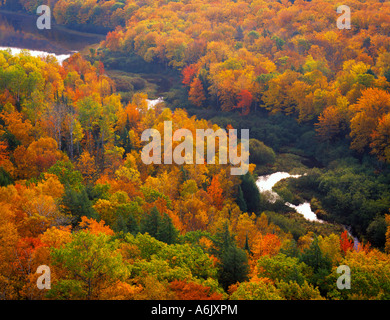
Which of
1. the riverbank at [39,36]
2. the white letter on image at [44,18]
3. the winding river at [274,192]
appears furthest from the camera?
the white letter on image at [44,18]

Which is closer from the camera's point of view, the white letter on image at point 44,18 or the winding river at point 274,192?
the winding river at point 274,192

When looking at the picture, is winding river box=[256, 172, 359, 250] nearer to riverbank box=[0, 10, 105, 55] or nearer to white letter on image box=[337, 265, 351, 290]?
white letter on image box=[337, 265, 351, 290]

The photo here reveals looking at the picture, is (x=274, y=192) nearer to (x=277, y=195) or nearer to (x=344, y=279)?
(x=277, y=195)

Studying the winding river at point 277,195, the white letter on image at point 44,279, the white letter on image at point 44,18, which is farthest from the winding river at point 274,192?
the white letter on image at point 44,18

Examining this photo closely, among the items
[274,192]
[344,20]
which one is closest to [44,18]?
[344,20]

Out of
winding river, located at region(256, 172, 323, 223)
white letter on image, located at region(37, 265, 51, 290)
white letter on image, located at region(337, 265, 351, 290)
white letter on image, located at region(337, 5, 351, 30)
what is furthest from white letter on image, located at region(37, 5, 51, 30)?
white letter on image, located at region(337, 265, 351, 290)

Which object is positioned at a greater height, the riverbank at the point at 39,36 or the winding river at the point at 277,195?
the riverbank at the point at 39,36

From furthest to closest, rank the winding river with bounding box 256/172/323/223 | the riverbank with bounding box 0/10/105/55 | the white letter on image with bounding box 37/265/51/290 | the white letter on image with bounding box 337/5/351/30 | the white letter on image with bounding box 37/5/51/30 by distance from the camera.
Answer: the white letter on image with bounding box 37/5/51/30, the riverbank with bounding box 0/10/105/55, the white letter on image with bounding box 337/5/351/30, the winding river with bounding box 256/172/323/223, the white letter on image with bounding box 37/265/51/290

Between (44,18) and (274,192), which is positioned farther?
(44,18)

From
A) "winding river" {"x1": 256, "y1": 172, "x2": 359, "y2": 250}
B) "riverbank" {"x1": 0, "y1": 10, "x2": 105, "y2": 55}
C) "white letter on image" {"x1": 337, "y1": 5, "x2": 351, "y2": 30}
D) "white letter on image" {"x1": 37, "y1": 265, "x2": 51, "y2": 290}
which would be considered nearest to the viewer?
"white letter on image" {"x1": 37, "y1": 265, "x2": 51, "y2": 290}

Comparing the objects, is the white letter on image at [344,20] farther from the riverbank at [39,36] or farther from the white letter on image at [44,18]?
the white letter on image at [44,18]

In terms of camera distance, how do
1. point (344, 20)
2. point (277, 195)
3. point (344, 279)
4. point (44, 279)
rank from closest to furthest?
point (44, 279) < point (344, 279) < point (277, 195) < point (344, 20)
